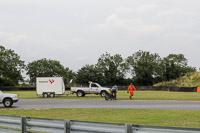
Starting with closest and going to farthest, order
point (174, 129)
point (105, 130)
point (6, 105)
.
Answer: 1. point (174, 129)
2. point (105, 130)
3. point (6, 105)

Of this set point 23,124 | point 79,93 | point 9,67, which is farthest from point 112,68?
point 23,124

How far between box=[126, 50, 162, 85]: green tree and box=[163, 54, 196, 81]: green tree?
4.10 m

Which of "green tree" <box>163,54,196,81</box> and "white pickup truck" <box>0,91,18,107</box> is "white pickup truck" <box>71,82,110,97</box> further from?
"green tree" <box>163,54,196,81</box>

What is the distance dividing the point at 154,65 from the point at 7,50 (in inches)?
1953

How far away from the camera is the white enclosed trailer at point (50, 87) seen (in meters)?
38.2

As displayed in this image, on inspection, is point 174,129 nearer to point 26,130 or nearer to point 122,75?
point 26,130

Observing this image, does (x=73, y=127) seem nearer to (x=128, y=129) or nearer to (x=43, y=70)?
(x=128, y=129)

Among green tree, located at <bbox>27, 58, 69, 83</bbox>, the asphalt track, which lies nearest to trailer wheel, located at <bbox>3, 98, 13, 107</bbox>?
the asphalt track

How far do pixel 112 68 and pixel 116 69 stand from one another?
179 centimetres

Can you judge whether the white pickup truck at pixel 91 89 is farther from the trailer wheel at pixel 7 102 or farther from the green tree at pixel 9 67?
the green tree at pixel 9 67

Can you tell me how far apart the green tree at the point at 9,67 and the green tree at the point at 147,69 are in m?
39.7

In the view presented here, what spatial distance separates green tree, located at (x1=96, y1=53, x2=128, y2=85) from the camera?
107994mm

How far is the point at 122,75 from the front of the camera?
111688 millimetres

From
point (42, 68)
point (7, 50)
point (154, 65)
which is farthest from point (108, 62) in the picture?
point (7, 50)
